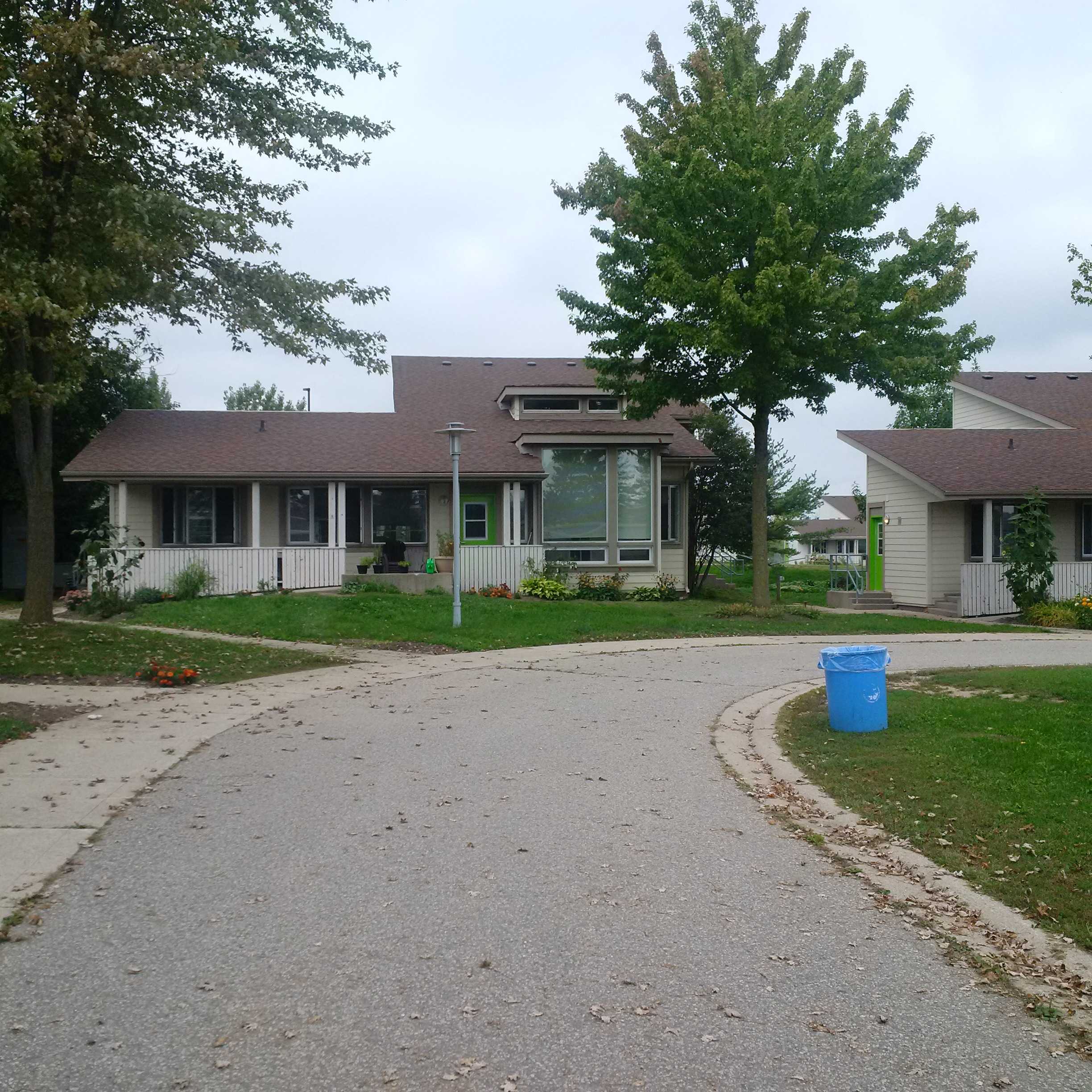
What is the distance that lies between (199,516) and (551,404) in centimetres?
1027

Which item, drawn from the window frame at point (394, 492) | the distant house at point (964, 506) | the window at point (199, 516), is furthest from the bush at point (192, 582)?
the distant house at point (964, 506)

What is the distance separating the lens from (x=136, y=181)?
61.2 feet

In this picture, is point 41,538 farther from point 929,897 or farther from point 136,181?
point 929,897

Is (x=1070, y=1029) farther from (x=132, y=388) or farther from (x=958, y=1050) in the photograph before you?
(x=132, y=388)

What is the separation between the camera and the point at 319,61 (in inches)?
823

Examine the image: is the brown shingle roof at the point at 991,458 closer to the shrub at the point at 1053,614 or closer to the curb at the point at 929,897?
the shrub at the point at 1053,614

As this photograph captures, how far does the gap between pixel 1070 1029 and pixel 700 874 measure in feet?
7.72

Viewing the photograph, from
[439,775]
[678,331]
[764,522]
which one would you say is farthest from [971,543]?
[439,775]

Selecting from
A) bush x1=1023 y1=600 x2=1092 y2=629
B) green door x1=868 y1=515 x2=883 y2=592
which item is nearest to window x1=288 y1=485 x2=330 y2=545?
green door x1=868 y1=515 x2=883 y2=592

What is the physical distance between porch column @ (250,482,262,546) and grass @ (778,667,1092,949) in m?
18.3

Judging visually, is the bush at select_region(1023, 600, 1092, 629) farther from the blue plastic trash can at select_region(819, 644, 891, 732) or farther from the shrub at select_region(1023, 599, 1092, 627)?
the blue plastic trash can at select_region(819, 644, 891, 732)

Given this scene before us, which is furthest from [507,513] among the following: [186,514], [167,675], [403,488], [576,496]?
[167,675]

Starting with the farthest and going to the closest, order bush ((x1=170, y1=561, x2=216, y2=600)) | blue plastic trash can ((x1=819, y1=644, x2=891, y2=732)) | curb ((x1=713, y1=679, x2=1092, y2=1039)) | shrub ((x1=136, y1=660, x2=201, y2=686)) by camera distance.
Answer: bush ((x1=170, y1=561, x2=216, y2=600)) → shrub ((x1=136, y1=660, x2=201, y2=686)) → blue plastic trash can ((x1=819, y1=644, x2=891, y2=732)) → curb ((x1=713, y1=679, x2=1092, y2=1039))

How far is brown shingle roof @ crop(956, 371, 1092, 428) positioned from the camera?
3550 cm
